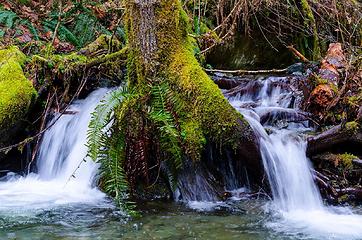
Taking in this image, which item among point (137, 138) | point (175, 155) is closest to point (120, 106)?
point (137, 138)

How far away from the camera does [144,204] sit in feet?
13.7

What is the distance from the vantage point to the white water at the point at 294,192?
11.9 feet

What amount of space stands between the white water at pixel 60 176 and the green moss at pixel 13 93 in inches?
18.2

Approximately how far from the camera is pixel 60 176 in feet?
16.8

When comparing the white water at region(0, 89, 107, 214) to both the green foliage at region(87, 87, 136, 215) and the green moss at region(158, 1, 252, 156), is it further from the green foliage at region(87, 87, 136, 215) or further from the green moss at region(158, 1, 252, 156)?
the green moss at region(158, 1, 252, 156)

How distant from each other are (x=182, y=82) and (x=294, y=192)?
5.23 ft

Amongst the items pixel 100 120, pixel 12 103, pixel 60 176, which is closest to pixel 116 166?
pixel 100 120

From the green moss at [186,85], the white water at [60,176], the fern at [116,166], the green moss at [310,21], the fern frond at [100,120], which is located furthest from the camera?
the green moss at [310,21]

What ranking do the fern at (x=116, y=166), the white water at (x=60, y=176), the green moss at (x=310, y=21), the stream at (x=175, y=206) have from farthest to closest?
the green moss at (x=310, y=21), the white water at (x=60, y=176), the fern at (x=116, y=166), the stream at (x=175, y=206)

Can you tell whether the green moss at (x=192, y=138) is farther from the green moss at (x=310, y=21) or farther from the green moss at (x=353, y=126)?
the green moss at (x=310, y=21)

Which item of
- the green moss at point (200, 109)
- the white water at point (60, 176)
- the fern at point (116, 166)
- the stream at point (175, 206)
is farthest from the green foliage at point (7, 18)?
the fern at point (116, 166)

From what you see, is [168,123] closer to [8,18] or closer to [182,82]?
[182,82]

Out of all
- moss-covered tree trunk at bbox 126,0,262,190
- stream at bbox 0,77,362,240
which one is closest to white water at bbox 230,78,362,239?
stream at bbox 0,77,362,240

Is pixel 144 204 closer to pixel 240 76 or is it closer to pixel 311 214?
pixel 311 214
